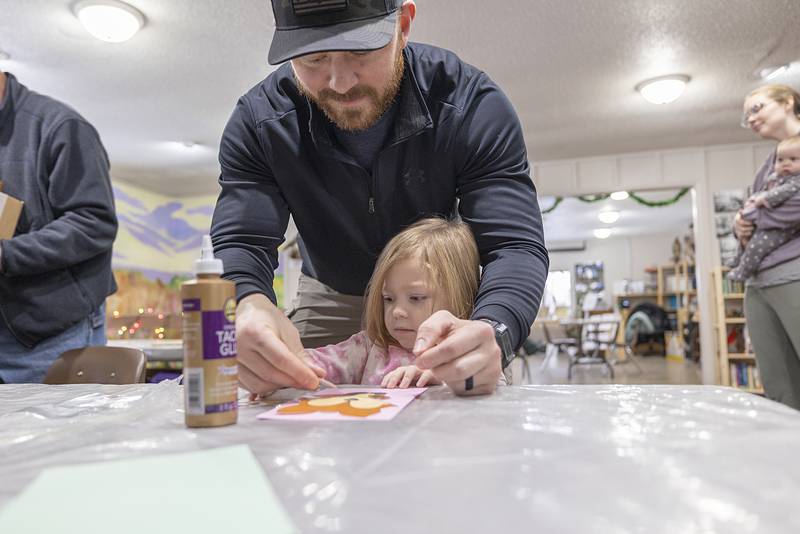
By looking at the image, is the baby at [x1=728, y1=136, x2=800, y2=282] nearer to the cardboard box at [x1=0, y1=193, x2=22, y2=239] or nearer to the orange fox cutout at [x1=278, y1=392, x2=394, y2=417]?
the orange fox cutout at [x1=278, y1=392, x2=394, y2=417]

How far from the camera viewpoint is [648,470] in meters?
0.47

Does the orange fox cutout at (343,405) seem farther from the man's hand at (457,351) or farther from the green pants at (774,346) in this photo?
the green pants at (774,346)

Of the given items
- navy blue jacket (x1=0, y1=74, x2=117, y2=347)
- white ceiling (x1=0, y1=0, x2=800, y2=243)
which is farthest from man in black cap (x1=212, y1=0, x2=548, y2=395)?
white ceiling (x1=0, y1=0, x2=800, y2=243)

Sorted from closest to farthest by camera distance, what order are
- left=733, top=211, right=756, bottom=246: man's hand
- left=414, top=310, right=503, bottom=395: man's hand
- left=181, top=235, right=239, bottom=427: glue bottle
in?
1. left=181, top=235, right=239, bottom=427: glue bottle
2. left=414, top=310, right=503, bottom=395: man's hand
3. left=733, top=211, right=756, bottom=246: man's hand

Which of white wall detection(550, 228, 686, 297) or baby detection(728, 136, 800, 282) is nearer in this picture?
baby detection(728, 136, 800, 282)

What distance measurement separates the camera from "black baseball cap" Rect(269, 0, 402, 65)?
1019mm

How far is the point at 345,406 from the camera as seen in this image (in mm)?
774

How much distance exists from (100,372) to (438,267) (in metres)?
0.90

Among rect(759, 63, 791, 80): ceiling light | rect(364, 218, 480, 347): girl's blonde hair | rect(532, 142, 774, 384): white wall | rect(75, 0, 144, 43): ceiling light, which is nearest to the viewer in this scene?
rect(364, 218, 480, 347): girl's blonde hair

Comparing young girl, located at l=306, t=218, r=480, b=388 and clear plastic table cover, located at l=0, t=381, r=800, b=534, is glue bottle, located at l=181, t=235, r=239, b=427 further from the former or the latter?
young girl, located at l=306, t=218, r=480, b=388

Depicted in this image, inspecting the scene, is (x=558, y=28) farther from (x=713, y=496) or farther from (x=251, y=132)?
(x=713, y=496)

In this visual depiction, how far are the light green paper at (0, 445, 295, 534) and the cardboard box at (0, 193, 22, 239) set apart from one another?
1.25 metres

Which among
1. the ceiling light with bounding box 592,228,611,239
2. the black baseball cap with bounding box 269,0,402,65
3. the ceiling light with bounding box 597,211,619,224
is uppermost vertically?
the ceiling light with bounding box 597,211,619,224

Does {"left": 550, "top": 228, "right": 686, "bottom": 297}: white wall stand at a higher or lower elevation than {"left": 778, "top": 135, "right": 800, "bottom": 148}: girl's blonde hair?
higher
